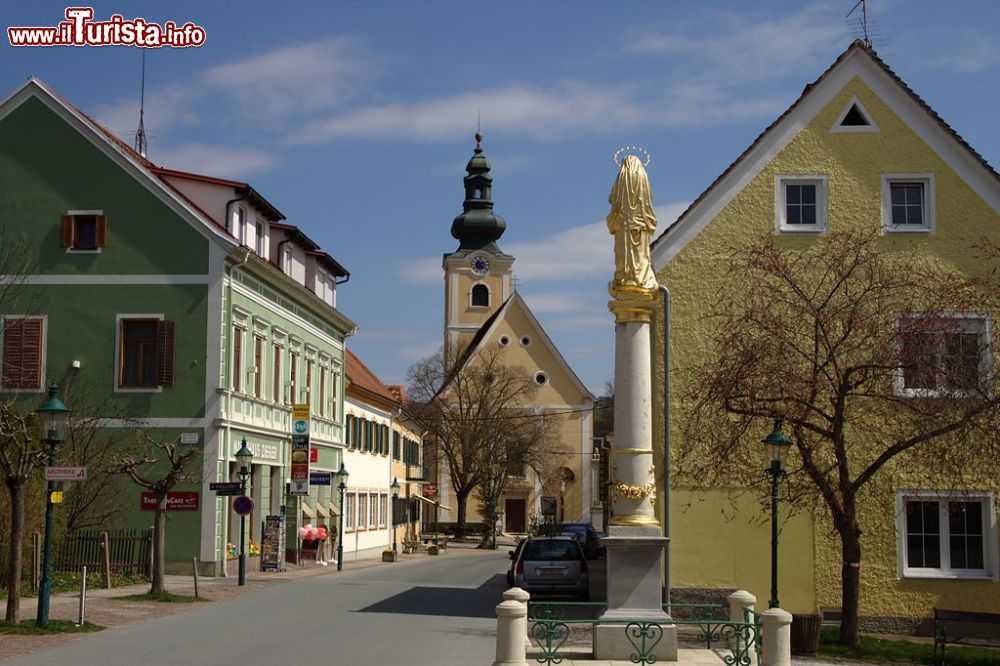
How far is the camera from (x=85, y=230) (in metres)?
34.4

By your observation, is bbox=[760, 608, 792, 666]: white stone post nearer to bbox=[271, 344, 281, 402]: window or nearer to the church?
→ bbox=[271, 344, 281, 402]: window

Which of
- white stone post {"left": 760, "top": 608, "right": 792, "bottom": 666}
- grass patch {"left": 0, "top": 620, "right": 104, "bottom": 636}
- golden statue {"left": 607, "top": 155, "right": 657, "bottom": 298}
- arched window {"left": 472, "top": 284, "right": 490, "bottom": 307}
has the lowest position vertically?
grass patch {"left": 0, "top": 620, "right": 104, "bottom": 636}

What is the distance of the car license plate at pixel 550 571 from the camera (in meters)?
28.8

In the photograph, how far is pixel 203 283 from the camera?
34.2 meters

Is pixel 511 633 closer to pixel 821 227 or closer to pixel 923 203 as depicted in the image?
pixel 821 227

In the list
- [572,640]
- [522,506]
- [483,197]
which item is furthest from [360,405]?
[483,197]

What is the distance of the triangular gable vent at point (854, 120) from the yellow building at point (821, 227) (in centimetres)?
2

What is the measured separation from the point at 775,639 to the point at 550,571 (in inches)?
554

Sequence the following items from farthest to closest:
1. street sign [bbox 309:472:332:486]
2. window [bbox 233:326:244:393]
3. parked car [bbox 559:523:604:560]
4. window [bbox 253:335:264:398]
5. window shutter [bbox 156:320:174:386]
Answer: parked car [bbox 559:523:604:560] → street sign [bbox 309:472:332:486] → window [bbox 253:335:264:398] → window [bbox 233:326:244:393] → window shutter [bbox 156:320:174:386]

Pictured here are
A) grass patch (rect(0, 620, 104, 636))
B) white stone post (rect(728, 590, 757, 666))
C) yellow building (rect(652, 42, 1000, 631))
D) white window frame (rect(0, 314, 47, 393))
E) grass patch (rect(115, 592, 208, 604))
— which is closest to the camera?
→ white stone post (rect(728, 590, 757, 666))

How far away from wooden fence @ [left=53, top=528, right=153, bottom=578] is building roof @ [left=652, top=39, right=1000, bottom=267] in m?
Answer: 15.4

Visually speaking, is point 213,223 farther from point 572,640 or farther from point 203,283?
point 572,640

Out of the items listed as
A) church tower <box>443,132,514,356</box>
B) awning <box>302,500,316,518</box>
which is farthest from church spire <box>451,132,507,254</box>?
awning <box>302,500,316,518</box>

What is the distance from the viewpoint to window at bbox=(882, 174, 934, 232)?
24.9m
